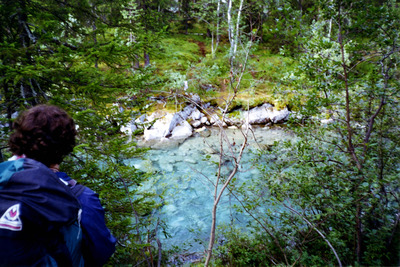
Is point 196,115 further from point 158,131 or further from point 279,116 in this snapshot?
point 279,116

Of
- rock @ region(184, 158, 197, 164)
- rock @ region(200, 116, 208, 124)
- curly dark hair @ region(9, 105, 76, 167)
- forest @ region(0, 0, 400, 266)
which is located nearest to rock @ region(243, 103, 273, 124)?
rock @ region(200, 116, 208, 124)

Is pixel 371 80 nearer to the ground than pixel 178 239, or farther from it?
farther from it

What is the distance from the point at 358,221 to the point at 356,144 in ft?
2.94

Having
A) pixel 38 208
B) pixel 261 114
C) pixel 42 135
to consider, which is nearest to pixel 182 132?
pixel 261 114

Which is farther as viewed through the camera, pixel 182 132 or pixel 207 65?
pixel 207 65

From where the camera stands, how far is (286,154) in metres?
3.49

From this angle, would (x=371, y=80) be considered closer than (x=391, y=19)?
No

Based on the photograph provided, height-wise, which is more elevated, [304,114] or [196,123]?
[304,114]

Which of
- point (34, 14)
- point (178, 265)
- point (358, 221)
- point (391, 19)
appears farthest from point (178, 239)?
point (391, 19)

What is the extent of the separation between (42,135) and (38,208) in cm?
51

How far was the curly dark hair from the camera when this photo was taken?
138cm

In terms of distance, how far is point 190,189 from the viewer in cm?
711

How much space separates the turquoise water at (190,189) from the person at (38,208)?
6.18 feet

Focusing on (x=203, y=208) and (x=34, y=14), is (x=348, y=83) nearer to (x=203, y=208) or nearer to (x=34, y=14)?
(x=34, y=14)
